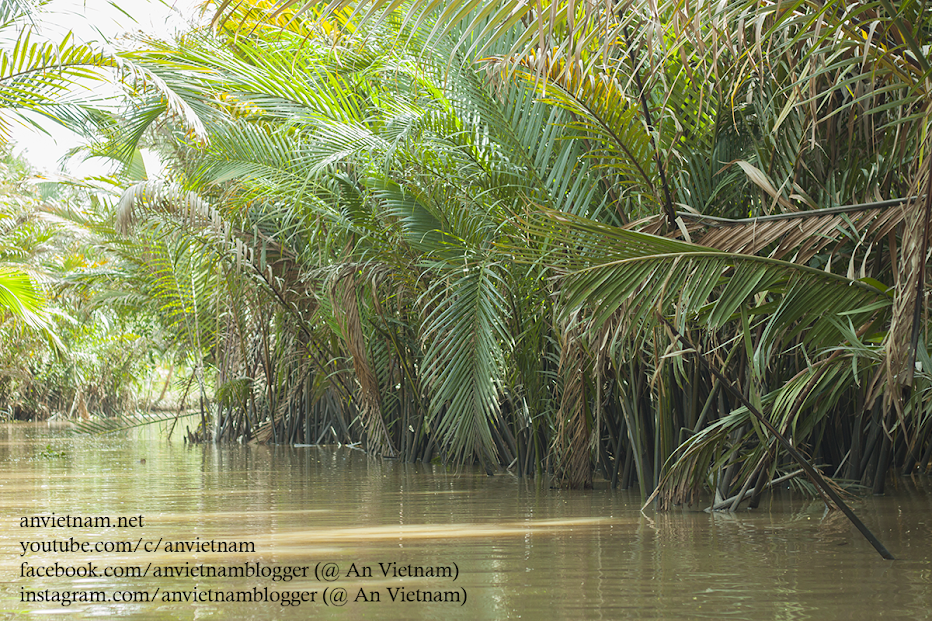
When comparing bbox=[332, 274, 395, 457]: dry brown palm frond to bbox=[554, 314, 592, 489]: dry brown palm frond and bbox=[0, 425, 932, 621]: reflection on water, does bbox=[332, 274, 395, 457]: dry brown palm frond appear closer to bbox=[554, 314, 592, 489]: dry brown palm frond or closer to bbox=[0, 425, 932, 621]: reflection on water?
bbox=[0, 425, 932, 621]: reflection on water

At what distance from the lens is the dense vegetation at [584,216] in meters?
2.61

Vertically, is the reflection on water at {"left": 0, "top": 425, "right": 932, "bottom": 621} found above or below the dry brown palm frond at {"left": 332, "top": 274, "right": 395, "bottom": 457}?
below

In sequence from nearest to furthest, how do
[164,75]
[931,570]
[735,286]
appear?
[931,570]
[735,286]
[164,75]

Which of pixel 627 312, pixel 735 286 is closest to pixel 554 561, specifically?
pixel 627 312

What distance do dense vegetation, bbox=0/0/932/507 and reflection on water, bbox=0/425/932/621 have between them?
0.33 m

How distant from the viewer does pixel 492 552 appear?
2.88 meters

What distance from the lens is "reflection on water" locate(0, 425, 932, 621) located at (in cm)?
214

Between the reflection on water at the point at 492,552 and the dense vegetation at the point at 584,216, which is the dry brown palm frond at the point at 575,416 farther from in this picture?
the reflection on water at the point at 492,552

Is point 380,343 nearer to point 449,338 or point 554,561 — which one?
point 449,338

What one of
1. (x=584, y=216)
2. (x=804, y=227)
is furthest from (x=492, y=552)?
(x=584, y=216)

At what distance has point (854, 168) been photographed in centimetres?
326

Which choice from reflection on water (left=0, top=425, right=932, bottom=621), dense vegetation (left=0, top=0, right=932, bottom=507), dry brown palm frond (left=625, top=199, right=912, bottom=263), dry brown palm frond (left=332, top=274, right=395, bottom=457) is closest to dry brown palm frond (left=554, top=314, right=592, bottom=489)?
dense vegetation (left=0, top=0, right=932, bottom=507)

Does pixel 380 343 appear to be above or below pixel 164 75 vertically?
below

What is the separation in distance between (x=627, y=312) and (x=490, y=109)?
203cm
